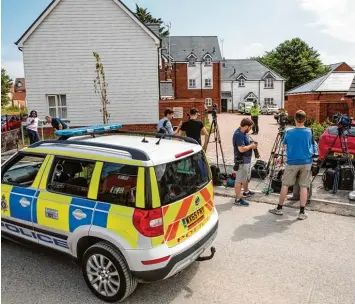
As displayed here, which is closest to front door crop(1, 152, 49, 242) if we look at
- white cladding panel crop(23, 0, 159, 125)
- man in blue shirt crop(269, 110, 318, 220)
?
man in blue shirt crop(269, 110, 318, 220)

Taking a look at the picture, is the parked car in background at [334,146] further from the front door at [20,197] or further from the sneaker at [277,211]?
the front door at [20,197]

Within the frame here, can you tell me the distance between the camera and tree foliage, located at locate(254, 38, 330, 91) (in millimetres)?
58375

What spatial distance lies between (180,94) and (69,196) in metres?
47.3

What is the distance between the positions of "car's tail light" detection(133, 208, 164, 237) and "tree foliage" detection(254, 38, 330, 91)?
5898 centimetres

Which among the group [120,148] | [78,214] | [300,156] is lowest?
[78,214]

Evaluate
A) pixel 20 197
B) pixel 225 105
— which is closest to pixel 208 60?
pixel 225 105

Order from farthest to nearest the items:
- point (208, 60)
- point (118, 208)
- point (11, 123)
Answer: point (208, 60), point (11, 123), point (118, 208)

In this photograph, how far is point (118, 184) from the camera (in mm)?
3588

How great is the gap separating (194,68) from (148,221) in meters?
47.6

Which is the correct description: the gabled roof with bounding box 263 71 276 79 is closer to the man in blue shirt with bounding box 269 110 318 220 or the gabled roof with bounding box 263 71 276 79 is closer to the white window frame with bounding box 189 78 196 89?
the white window frame with bounding box 189 78 196 89

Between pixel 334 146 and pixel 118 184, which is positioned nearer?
pixel 118 184

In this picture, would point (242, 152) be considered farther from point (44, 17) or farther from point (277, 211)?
point (44, 17)

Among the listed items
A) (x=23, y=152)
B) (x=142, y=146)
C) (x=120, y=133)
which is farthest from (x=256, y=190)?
(x=23, y=152)

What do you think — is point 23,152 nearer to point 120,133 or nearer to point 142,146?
point 120,133
